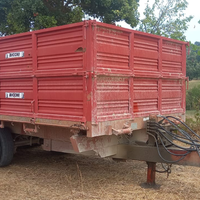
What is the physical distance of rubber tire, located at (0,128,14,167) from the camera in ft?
18.1

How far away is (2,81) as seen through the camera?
524 cm

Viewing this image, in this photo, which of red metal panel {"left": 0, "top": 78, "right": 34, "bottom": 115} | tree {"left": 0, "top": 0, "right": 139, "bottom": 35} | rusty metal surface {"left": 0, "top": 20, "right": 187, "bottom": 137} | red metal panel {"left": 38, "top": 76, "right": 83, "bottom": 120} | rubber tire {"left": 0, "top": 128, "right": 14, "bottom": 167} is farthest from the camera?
tree {"left": 0, "top": 0, "right": 139, "bottom": 35}

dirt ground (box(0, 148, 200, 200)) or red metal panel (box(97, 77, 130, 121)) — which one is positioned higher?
red metal panel (box(97, 77, 130, 121))

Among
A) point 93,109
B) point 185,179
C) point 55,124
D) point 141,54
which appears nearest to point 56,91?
point 55,124

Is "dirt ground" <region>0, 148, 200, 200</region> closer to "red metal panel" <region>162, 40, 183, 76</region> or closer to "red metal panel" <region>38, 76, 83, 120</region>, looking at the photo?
"red metal panel" <region>38, 76, 83, 120</region>

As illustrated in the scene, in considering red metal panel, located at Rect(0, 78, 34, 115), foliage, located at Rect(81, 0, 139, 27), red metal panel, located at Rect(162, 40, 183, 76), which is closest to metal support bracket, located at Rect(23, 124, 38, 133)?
red metal panel, located at Rect(0, 78, 34, 115)

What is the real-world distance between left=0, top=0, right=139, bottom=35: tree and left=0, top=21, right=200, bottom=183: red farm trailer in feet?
14.1

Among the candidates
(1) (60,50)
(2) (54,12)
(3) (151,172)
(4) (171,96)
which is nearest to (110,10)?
(2) (54,12)

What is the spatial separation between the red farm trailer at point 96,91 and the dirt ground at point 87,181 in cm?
46

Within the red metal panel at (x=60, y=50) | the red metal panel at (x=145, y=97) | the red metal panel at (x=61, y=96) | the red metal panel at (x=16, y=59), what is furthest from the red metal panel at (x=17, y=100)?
the red metal panel at (x=145, y=97)

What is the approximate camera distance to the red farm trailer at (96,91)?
12.8 ft

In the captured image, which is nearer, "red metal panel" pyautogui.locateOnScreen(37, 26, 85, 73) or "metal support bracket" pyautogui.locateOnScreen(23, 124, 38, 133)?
"red metal panel" pyautogui.locateOnScreen(37, 26, 85, 73)

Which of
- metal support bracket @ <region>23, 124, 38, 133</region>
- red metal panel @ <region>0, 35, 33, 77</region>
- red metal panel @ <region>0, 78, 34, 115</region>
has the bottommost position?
metal support bracket @ <region>23, 124, 38, 133</region>

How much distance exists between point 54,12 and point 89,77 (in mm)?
6707
